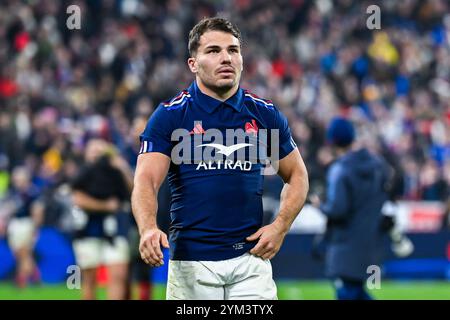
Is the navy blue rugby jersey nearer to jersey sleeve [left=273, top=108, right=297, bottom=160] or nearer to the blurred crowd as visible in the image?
jersey sleeve [left=273, top=108, right=297, bottom=160]

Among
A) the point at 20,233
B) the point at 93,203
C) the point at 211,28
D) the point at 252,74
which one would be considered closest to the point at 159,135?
the point at 211,28

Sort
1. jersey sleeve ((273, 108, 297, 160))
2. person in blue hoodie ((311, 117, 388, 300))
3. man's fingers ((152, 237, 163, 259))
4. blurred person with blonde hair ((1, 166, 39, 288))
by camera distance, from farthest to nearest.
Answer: blurred person with blonde hair ((1, 166, 39, 288)) → person in blue hoodie ((311, 117, 388, 300)) → jersey sleeve ((273, 108, 297, 160)) → man's fingers ((152, 237, 163, 259))

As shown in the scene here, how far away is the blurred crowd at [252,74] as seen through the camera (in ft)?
58.9

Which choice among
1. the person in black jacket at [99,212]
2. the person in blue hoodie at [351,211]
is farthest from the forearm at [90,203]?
the person in blue hoodie at [351,211]

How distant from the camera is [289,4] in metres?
24.7

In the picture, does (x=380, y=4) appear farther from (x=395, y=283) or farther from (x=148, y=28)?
(x=395, y=283)

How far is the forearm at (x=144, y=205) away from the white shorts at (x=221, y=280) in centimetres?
41

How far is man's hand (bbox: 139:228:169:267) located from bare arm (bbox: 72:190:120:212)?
5791 mm

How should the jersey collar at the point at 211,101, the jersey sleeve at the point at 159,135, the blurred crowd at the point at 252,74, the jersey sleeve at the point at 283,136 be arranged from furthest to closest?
1. the blurred crowd at the point at 252,74
2. the jersey sleeve at the point at 283,136
3. the jersey collar at the point at 211,101
4. the jersey sleeve at the point at 159,135

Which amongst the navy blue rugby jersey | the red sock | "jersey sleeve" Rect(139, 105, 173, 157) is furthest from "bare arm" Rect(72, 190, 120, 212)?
"jersey sleeve" Rect(139, 105, 173, 157)

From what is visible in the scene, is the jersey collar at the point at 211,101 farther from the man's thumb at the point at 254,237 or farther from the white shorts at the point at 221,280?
the white shorts at the point at 221,280

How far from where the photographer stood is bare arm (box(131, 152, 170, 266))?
200 inches

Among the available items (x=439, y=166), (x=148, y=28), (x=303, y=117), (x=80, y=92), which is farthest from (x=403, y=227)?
(x=148, y=28)

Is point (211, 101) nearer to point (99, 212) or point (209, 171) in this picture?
point (209, 171)
